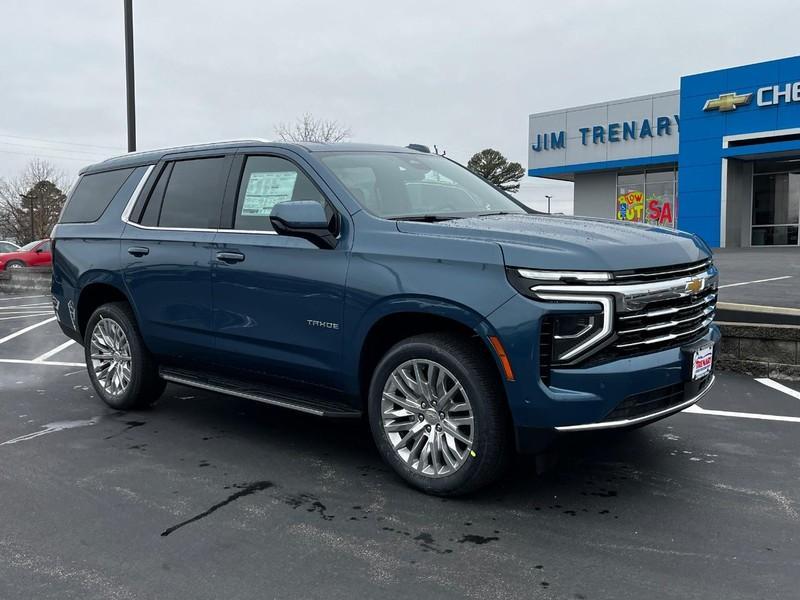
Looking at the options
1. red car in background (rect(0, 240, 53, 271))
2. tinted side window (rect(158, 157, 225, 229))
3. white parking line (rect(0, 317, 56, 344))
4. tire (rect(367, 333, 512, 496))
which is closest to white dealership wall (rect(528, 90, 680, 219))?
red car in background (rect(0, 240, 53, 271))

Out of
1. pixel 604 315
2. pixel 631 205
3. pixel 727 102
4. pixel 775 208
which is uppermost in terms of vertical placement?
pixel 727 102

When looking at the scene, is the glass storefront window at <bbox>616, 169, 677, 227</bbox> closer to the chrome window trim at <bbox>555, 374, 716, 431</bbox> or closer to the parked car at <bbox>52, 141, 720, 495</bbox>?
the parked car at <bbox>52, 141, 720, 495</bbox>

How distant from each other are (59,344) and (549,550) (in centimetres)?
830

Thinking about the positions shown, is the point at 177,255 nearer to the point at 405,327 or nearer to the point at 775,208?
the point at 405,327

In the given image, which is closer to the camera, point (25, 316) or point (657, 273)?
point (657, 273)

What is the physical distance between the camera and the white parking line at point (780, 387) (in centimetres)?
619

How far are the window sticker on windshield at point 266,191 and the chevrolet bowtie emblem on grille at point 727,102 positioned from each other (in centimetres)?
2927

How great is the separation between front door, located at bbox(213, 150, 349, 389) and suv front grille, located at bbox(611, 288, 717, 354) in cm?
152

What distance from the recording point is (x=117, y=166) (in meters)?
6.09

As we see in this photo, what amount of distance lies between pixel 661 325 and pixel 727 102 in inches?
1176

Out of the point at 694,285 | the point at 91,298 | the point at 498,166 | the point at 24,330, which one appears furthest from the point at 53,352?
the point at 498,166

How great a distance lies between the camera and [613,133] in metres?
35.5

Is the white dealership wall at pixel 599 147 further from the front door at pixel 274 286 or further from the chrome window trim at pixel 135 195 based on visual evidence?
the front door at pixel 274 286

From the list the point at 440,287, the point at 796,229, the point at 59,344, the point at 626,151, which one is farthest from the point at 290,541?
the point at 626,151
